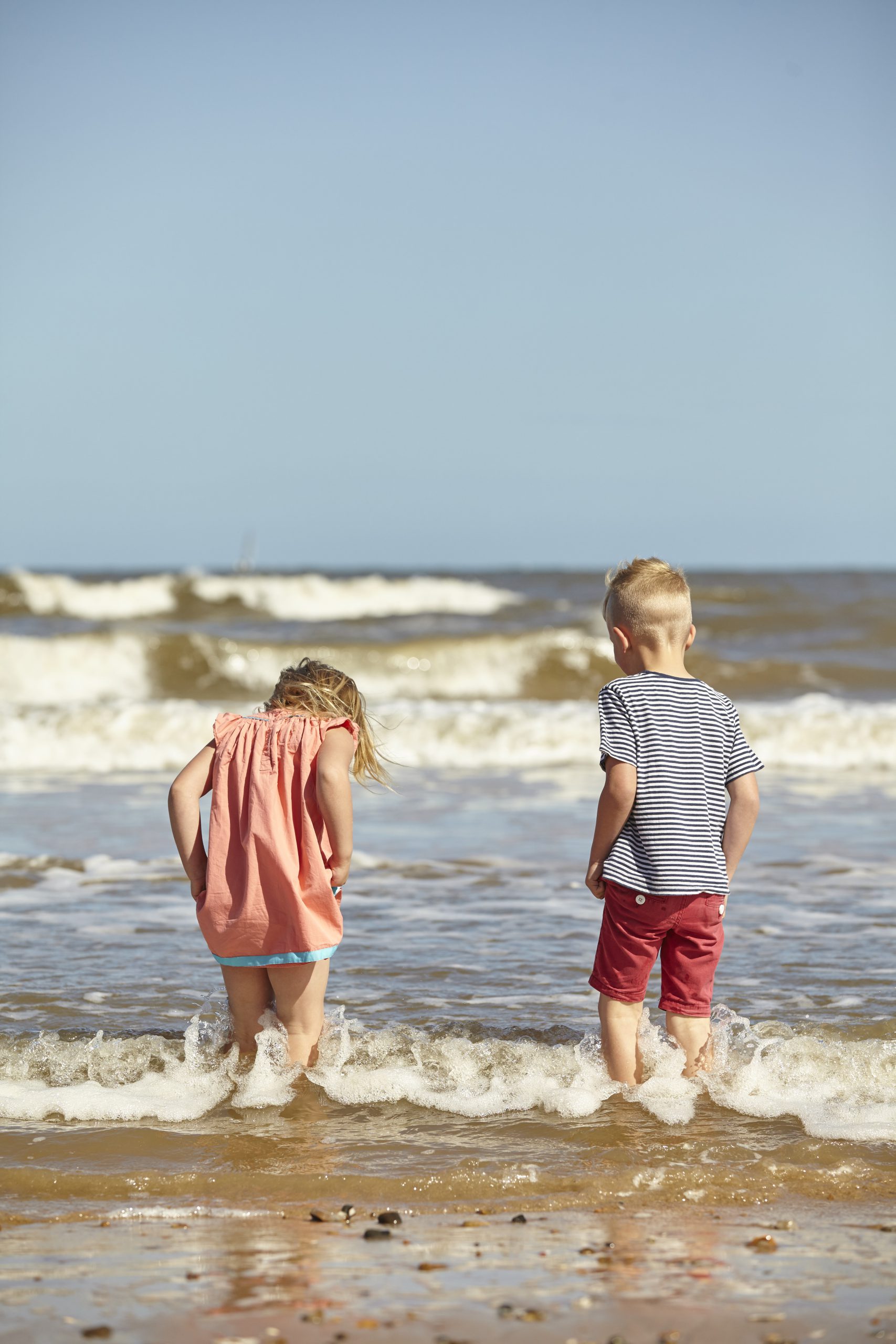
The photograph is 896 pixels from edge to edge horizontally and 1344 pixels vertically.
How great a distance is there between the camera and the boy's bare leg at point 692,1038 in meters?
3.53

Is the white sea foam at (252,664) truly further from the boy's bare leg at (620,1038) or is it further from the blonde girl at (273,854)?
the boy's bare leg at (620,1038)

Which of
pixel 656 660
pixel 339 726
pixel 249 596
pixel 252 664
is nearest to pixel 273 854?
pixel 339 726

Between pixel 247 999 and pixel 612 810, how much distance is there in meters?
1.17

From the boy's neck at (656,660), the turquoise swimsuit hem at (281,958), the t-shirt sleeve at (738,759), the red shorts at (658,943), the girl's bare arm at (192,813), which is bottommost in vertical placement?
the turquoise swimsuit hem at (281,958)

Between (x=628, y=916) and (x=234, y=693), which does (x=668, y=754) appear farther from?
(x=234, y=693)

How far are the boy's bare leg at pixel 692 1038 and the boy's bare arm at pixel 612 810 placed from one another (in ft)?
1.38

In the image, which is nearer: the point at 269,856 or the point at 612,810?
the point at 612,810

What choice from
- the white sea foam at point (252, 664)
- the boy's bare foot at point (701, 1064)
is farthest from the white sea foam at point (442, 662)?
the boy's bare foot at point (701, 1064)

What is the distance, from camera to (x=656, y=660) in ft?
11.6

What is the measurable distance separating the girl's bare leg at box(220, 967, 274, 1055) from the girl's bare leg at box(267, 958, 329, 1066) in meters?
0.04

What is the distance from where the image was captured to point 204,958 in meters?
5.13

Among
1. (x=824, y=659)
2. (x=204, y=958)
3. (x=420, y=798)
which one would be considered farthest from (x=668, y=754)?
(x=824, y=659)

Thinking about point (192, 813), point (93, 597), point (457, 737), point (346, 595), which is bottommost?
point (457, 737)

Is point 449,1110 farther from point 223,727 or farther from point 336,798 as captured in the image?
point 223,727
